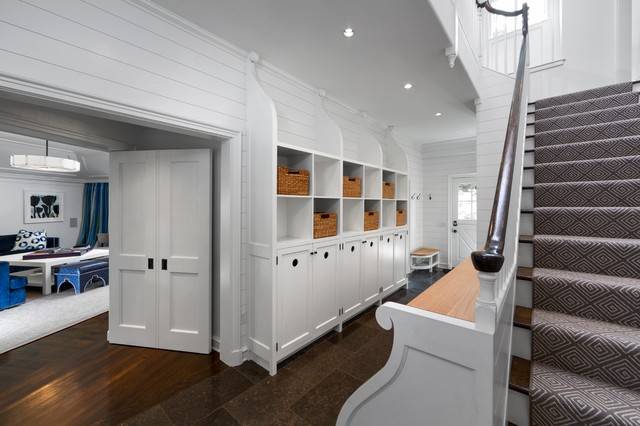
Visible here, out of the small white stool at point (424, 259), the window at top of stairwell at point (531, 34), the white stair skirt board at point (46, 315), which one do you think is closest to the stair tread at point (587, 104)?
the window at top of stairwell at point (531, 34)

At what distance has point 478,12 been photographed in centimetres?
320

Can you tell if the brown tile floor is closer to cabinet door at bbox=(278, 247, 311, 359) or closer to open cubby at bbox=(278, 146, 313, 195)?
cabinet door at bbox=(278, 247, 311, 359)

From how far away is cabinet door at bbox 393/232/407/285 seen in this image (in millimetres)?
4039

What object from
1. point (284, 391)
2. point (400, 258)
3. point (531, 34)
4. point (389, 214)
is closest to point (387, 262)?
point (400, 258)

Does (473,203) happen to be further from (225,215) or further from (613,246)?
(225,215)

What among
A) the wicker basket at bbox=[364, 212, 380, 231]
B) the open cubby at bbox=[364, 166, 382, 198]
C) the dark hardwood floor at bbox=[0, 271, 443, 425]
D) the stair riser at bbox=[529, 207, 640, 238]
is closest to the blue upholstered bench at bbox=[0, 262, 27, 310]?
the dark hardwood floor at bbox=[0, 271, 443, 425]

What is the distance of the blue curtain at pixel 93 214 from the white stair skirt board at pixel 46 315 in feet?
12.0

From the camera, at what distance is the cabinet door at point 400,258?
159 inches

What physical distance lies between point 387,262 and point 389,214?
2.42 feet

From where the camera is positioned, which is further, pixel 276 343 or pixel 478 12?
pixel 478 12

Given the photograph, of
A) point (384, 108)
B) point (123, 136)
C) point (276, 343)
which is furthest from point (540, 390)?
point (123, 136)

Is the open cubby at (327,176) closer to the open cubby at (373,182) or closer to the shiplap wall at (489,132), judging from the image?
the open cubby at (373,182)

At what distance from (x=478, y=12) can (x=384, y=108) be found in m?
1.50

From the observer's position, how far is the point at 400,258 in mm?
4188
